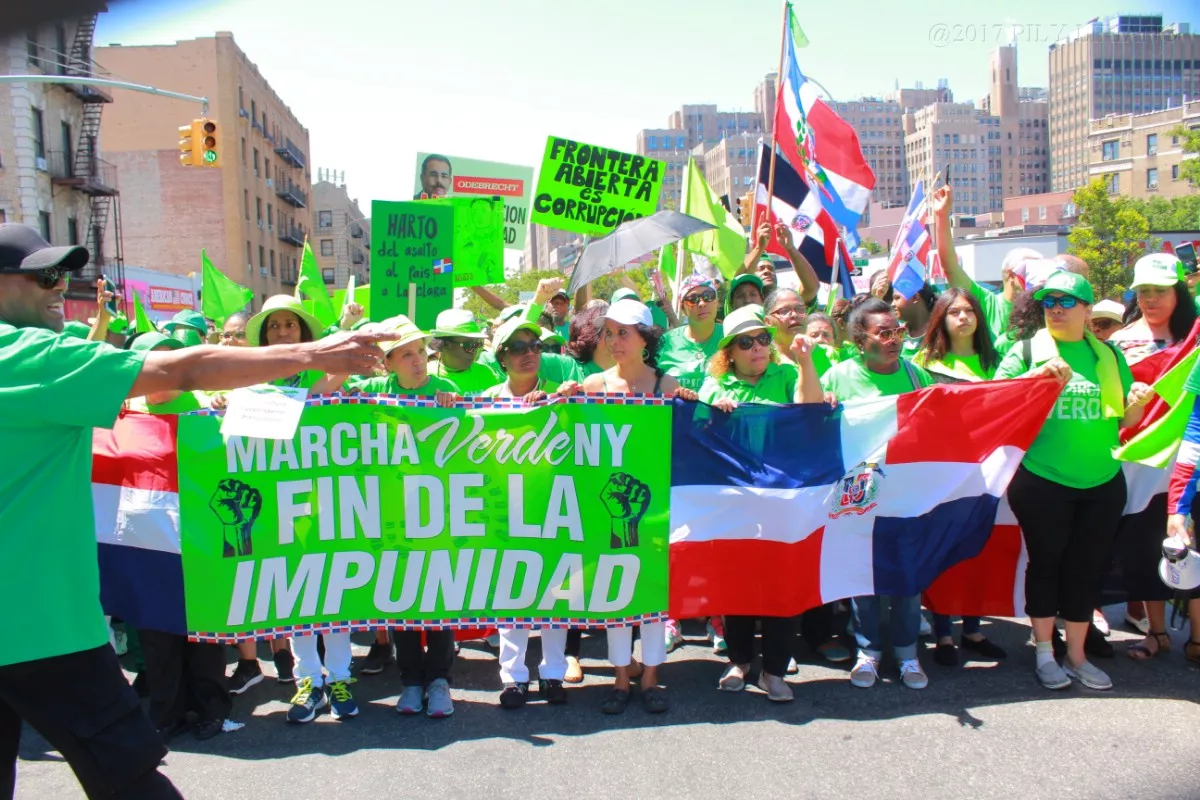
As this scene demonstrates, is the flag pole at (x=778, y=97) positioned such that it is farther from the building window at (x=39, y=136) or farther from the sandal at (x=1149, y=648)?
the building window at (x=39, y=136)

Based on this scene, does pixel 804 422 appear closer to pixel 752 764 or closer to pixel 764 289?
pixel 752 764

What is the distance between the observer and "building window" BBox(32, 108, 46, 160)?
102ft

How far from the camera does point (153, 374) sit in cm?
251

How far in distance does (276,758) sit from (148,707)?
92cm

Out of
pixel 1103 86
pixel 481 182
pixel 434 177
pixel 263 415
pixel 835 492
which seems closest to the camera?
pixel 263 415

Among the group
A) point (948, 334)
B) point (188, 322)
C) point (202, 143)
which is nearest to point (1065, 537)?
point (948, 334)

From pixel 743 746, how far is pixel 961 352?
2.53 m

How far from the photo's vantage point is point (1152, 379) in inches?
211

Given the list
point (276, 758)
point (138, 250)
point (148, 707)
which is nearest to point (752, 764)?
point (276, 758)

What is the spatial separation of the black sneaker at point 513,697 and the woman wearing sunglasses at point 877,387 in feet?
5.25

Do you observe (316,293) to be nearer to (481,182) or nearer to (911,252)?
(911,252)

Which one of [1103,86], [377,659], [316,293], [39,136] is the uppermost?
[1103,86]

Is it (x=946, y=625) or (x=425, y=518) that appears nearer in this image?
(x=425, y=518)

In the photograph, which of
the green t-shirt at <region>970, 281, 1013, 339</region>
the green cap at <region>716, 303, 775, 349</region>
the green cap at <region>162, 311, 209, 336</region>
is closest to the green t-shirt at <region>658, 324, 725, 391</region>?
the green cap at <region>716, 303, 775, 349</region>
